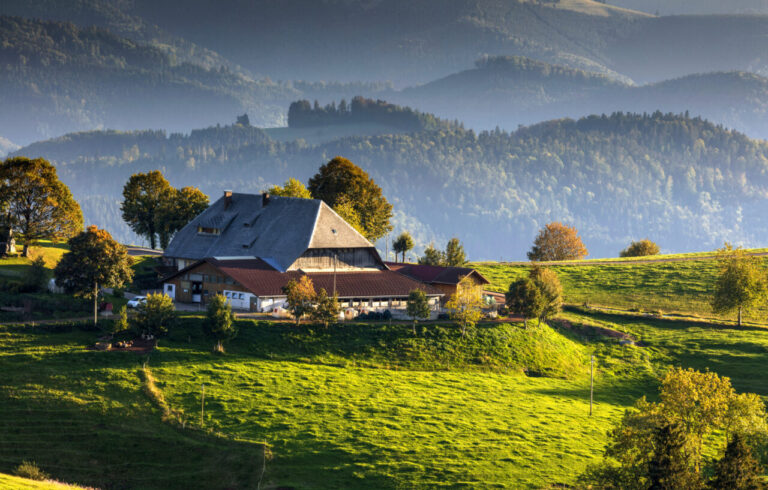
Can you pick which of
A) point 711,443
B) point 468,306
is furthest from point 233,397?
point 711,443

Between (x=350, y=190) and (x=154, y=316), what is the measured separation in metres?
64.8

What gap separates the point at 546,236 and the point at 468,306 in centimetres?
9449

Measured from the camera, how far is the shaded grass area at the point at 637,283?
110750mm

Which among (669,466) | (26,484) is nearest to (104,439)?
(26,484)

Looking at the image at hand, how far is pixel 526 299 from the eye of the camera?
283ft

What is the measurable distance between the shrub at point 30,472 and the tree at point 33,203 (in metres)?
57.2

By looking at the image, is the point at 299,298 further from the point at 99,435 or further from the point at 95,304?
the point at 99,435

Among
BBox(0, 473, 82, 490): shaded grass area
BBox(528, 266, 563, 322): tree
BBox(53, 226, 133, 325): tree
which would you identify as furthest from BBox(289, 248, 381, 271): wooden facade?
BBox(0, 473, 82, 490): shaded grass area

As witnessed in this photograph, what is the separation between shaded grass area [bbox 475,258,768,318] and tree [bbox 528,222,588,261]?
33345 mm

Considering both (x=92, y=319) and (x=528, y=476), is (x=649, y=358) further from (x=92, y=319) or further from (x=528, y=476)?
(x=92, y=319)

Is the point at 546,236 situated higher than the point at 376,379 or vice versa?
the point at 546,236

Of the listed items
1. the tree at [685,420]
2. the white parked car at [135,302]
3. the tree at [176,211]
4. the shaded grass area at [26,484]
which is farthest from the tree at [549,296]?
the tree at [176,211]

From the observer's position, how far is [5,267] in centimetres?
9238

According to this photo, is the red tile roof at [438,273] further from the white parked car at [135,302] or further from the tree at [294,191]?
the white parked car at [135,302]
